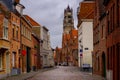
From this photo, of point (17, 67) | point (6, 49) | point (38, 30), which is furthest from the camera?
point (38, 30)

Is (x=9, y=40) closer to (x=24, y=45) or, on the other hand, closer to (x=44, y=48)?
(x=24, y=45)

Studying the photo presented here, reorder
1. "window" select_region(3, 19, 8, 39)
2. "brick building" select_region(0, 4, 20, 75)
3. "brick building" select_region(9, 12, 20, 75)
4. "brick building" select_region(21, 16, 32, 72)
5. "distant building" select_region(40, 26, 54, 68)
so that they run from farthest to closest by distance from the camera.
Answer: "distant building" select_region(40, 26, 54, 68)
"brick building" select_region(21, 16, 32, 72)
"brick building" select_region(9, 12, 20, 75)
"window" select_region(3, 19, 8, 39)
"brick building" select_region(0, 4, 20, 75)

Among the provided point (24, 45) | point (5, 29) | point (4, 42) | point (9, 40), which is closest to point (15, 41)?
point (9, 40)

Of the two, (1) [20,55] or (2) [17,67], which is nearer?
(2) [17,67]

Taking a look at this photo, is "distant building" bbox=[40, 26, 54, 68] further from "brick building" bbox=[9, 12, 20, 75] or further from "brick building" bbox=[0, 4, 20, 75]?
"brick building" bbox=[0, 4, 20, 75]

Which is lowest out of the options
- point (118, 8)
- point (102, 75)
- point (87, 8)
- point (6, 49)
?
point (102, 75)

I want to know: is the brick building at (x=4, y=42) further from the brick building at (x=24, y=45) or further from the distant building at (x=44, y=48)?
the distant building at (x=44, y=48)

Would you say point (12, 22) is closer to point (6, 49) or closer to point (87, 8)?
point (6, 49)

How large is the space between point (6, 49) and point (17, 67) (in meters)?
9.17

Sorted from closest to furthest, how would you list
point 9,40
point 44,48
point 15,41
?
point 9,40 < point 15,41 < point 44,48

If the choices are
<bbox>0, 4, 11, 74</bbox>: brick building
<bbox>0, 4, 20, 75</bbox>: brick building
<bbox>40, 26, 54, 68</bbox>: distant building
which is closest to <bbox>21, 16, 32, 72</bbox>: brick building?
<bbox>0, 4, 20, 75</bbox>: brick building

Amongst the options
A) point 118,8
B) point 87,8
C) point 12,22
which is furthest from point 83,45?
point 118,8

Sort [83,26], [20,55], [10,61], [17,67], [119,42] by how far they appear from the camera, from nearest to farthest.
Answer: [119,42], [10,61], [17,67], [20,55], [83,26]

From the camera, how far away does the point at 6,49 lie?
42.8m
